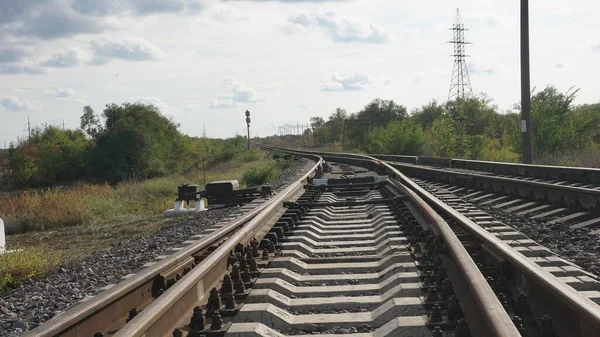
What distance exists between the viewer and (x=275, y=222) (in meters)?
7.75

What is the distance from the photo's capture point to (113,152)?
159 feet

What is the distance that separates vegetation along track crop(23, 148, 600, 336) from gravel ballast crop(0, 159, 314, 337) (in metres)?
1.10

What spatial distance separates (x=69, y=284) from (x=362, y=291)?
3290 millimetres

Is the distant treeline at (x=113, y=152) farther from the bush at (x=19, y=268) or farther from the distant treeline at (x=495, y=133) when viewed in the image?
the bush at (x=19, y=268)

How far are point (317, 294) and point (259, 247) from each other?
1.76 metres

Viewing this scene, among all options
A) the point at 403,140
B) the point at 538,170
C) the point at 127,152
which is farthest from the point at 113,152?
the point at 538,170

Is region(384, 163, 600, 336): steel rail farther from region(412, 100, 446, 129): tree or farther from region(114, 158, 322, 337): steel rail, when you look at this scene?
region(412, 100, 446, 129): tree

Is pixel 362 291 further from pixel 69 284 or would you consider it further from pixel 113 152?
pixel 113 152

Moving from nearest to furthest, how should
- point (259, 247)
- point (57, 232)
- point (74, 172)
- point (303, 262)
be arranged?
point (303, 262)
point (259, 247)
point (57, 232)
point (74, 172)

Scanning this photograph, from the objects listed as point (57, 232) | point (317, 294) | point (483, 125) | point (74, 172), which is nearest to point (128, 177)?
point (74, 172)

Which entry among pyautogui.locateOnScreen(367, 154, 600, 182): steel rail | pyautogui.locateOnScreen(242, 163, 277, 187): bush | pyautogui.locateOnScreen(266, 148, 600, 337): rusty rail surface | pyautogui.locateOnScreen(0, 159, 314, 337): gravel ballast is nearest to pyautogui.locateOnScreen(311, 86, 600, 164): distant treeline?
pyautogui.locateOnScreen(367, 154, 600, 182): steel rail

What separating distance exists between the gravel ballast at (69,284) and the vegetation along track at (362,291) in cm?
110

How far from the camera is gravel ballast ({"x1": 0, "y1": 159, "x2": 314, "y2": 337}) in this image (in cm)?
526

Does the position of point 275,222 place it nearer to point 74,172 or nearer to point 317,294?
point 317,294
